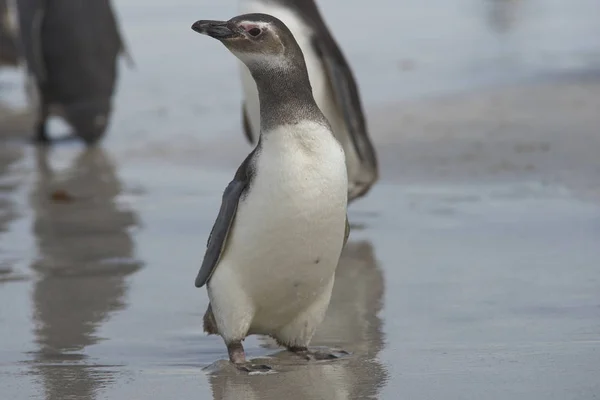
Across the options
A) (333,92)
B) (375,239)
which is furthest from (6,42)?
(375,239)

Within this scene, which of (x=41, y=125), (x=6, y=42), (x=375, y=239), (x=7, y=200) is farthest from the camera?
(x=6, y=42)

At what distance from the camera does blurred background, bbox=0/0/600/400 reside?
3.52 metres

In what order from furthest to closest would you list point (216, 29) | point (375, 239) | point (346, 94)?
point (346, 94), point (375, 239), point (216, 29)

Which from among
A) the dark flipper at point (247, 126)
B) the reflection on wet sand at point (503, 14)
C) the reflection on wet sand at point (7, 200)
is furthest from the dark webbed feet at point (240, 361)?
the reflection on wet sand at point (503, 14)

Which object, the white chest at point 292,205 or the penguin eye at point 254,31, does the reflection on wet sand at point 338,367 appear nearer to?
the white chest at point 292,205

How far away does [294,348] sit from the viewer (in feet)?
12.5

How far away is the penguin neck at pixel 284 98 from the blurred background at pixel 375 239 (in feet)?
2.14

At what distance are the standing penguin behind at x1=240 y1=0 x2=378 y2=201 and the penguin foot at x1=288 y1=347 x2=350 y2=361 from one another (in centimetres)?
190

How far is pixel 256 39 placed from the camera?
138 inches

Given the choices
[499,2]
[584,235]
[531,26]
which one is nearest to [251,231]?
[584,235]

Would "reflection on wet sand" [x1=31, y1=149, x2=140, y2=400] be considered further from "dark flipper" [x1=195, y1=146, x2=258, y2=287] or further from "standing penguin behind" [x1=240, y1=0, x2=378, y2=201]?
"standing penguin behind" [x1=240, y1=0, x2=378, y2=201]

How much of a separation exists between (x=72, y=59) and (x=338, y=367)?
518cm

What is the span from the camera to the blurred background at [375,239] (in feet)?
11.5

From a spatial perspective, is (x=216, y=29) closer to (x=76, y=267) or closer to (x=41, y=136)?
(x=76, y=267)
